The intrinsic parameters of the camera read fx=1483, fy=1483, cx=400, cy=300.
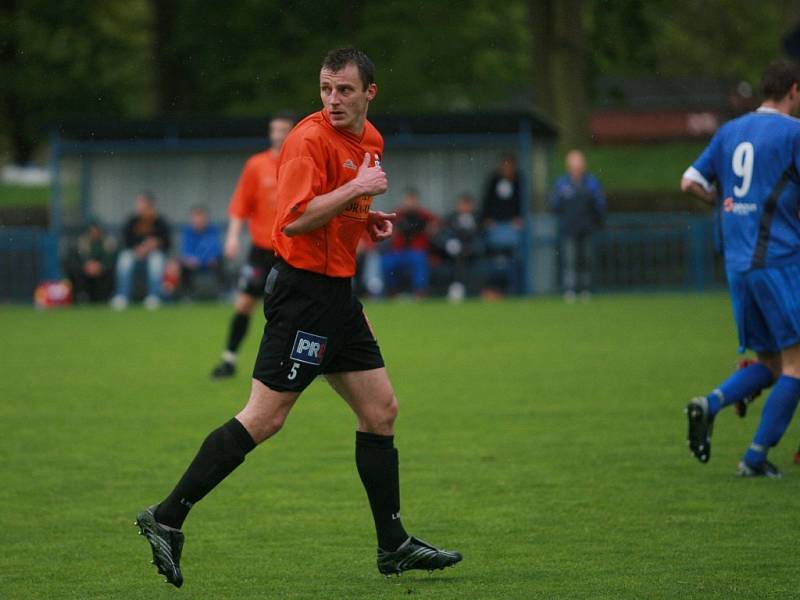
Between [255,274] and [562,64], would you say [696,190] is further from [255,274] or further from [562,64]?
[562,64]

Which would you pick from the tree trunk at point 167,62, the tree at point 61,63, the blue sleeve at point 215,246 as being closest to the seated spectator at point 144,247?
the blue sleeve at point 215,246

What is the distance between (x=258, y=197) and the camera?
44.8ft

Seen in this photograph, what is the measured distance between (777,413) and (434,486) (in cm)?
190

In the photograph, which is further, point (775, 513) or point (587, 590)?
point (775, 513)

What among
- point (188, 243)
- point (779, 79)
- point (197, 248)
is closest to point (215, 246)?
point (197, 248)

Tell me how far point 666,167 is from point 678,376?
20.4 meters

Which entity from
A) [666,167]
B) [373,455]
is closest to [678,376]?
[373,455]

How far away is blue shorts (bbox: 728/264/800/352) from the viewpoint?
7.88 metres

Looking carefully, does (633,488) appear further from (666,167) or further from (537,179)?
(666,167)

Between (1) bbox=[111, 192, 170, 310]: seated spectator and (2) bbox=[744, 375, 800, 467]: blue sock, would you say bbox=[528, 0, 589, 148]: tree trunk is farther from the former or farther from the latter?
(2) bbox=[744, 375, 800, 467]: blue sock

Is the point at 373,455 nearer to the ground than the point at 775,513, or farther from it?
farther from it

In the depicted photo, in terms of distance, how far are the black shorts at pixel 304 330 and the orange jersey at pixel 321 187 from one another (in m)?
0.07

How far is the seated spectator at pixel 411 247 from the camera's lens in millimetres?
24953

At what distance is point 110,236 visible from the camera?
2712 cm
